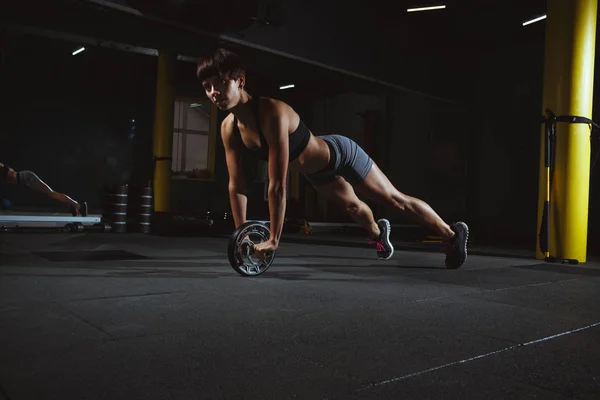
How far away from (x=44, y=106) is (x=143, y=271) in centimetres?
957

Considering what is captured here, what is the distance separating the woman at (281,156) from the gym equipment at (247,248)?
0.13 m

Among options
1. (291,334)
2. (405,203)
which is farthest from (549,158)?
(291,334)

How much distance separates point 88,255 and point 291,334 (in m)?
3.16

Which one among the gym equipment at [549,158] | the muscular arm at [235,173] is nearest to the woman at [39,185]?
the muscular arm at [235,173]

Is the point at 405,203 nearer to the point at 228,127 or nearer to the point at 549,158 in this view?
the point at 228,127

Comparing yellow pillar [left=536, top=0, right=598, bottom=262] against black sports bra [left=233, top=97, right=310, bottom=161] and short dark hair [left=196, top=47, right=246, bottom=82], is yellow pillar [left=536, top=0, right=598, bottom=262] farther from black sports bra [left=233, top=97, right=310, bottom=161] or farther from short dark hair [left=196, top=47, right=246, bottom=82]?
short dark hair [left=196, top=47, right=246, bottom=82]

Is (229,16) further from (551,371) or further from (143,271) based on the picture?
(551,371)

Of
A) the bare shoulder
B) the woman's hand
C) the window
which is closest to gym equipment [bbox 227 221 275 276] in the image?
the woman's hand

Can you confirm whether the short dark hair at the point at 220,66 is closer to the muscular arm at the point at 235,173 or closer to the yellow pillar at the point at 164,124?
the muscular arm at the point at 235,173

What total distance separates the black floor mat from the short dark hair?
1.98 m

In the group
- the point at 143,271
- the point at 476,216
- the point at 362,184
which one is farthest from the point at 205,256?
the point at 476,216

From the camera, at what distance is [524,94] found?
352 inches

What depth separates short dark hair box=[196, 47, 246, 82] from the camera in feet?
9.87

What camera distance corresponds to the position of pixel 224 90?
3.02m
